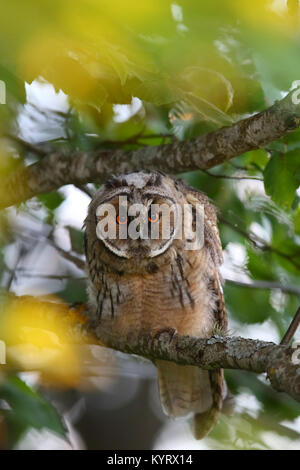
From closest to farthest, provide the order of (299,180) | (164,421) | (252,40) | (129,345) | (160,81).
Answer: (252,40) < (160,81) < (299,180) < (129,345) < (164,421)

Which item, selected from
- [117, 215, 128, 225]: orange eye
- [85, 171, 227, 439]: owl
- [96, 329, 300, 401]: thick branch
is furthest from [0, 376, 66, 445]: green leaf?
[117, 215, 128, 225]: orange eye

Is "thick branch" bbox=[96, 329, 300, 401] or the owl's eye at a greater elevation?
"thick branch" bbox=[96, 329, 300, 401]

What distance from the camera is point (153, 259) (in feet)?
8.33

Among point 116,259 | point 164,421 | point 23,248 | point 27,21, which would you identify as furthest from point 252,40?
point 164,421

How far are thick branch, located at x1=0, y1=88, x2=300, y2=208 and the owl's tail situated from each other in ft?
3.45

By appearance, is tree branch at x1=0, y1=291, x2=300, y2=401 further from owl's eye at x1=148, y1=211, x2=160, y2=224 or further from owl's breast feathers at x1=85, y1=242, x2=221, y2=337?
→ owl's eye at x1=148, y1=211, x2=160, y2=224

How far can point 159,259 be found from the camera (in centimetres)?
254

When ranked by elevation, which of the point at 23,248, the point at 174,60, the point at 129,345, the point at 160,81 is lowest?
the point at 23,248

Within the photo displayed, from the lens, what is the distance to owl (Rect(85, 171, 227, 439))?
2.47 m

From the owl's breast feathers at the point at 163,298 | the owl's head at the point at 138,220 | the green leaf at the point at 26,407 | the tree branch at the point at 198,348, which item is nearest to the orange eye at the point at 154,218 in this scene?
the owl's head at the point at 138,220

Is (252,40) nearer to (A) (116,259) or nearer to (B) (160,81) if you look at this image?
(B) (160,81)

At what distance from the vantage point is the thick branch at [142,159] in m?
2.04

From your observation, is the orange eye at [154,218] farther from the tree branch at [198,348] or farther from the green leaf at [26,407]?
the green leaf at [26,407]
